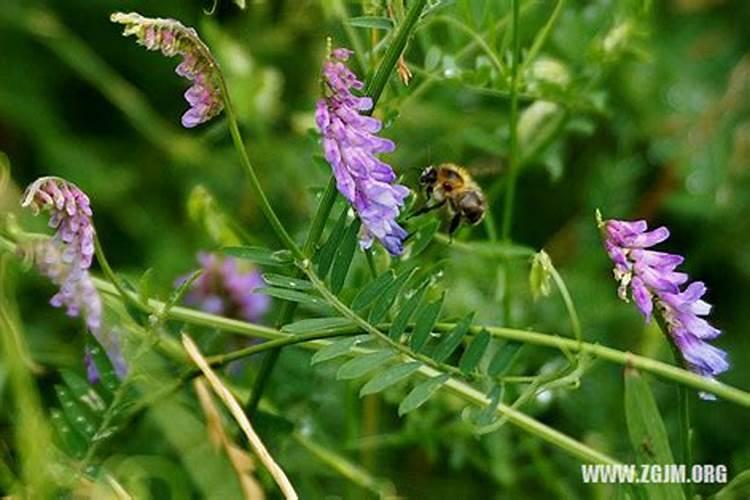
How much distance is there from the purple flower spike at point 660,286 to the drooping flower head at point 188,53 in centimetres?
27

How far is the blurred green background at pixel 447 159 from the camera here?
54.4 inches

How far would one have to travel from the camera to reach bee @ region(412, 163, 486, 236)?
122cm

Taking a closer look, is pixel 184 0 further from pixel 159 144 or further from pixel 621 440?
pixel 621 440

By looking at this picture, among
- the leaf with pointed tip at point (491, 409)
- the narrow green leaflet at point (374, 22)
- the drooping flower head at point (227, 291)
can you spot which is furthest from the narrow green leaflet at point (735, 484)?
the drooping flower head at point (227, 291)

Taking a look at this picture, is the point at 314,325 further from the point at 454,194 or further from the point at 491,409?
the point at 454,194

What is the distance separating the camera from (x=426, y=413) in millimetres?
1466

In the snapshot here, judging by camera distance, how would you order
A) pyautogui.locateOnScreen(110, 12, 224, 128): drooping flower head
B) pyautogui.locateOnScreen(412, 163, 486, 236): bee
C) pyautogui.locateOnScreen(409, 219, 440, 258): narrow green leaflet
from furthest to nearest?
1. pyautogui.locateOnScreen(412, 163, 486, 236): bee
2. pyautogui.locateOnScreen(409, 219, 440, 258): narrow green leaflet
3. pyautogui.locateOnScreen(110, 12, 224, 128): drooping flower head

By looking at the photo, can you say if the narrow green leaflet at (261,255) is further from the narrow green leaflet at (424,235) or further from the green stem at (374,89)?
the narrow green leaflet at (424,235)

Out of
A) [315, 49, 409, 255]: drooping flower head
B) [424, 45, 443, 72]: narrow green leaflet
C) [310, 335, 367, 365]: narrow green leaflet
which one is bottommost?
[310, 335, 367, 365]: narrow green leaflet

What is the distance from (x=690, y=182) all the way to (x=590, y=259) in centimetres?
21

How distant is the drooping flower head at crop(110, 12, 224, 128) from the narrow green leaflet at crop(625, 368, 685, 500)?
1.12 ft

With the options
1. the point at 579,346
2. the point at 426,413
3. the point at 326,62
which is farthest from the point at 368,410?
the point at 326,62

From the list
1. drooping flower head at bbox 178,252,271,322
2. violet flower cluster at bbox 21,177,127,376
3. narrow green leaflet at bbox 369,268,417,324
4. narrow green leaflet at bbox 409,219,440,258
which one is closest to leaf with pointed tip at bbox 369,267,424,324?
narrow green leaflet at bbox 369,268,417,324

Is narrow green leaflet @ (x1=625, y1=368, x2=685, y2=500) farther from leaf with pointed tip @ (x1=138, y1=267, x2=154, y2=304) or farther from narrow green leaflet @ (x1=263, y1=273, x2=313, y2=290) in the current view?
leaf with pointed tip @ (x1=138, y1=267, x2=154, y2=304)
